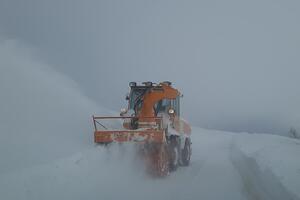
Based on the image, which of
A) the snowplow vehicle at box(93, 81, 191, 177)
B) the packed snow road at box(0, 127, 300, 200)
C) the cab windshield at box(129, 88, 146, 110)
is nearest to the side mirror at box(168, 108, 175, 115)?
the snowplow vehicle at box(93, 81, 191, 177)

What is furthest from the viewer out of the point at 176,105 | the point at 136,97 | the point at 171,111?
the point at 176,105

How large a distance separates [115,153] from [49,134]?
443 centimetres

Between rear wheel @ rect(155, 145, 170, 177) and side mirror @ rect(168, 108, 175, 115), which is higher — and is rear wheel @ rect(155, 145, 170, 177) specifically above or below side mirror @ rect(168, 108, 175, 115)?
below

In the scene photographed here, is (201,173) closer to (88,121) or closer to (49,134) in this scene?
(49,134)

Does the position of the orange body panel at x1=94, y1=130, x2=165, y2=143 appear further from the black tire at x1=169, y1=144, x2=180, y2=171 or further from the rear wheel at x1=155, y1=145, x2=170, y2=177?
the black tire at x1=169, y1=144, x2=180, y2=171

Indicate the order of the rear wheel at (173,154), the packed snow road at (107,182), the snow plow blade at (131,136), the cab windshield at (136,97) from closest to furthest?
the packed snow road at (107,182)
the snow plow blade at (131,136)
the rear wheel at (173,154)
the cab windshield at (136,97)

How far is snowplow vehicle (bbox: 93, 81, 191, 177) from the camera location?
11.0m

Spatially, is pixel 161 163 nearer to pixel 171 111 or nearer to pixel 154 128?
pixel 154 128

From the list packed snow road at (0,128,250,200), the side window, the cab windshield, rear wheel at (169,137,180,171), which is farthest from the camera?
the side window

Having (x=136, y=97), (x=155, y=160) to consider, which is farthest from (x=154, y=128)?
(x=136, y=97)

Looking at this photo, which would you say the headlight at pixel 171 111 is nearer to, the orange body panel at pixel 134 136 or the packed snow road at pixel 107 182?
the orange body panel at pixel 134 136

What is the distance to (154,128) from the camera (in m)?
11.4

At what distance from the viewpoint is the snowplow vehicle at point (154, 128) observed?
11.0m

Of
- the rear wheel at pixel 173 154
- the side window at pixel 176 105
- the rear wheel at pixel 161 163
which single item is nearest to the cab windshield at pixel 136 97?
the side window at pixel 176 105
